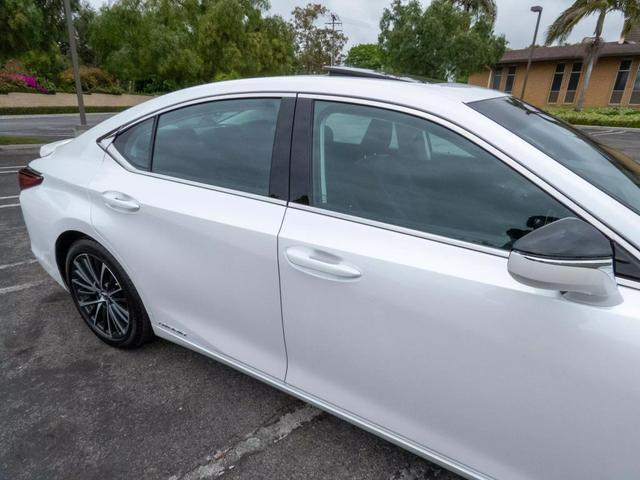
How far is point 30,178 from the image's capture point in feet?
8.31

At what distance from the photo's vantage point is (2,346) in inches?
99.2

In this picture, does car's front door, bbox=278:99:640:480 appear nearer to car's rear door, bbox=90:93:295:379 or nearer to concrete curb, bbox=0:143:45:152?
car's rear door, bbox=90:93:295:379

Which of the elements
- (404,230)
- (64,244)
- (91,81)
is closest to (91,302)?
(64,244)

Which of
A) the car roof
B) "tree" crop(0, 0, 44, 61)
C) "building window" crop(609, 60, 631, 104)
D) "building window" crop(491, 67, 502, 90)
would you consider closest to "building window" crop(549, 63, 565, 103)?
"building window" crop(609, 60, 631, 104)

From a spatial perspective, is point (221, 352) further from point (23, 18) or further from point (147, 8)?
point (147, 8)

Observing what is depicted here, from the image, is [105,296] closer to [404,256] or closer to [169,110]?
[169,110]

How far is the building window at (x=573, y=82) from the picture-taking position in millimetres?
30359

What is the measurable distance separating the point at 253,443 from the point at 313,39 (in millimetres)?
51742

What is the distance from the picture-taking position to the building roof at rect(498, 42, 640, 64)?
1064 inches

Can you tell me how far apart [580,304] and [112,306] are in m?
2.34

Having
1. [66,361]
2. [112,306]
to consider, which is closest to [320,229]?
[112,306]

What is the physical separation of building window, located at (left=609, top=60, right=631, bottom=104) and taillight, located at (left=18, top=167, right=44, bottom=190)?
119 ft

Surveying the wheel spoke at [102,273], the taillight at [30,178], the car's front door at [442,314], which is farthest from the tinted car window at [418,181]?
the taillight at [30,178]

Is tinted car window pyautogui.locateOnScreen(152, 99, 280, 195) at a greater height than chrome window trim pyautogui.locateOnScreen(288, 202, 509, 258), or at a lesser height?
greater
